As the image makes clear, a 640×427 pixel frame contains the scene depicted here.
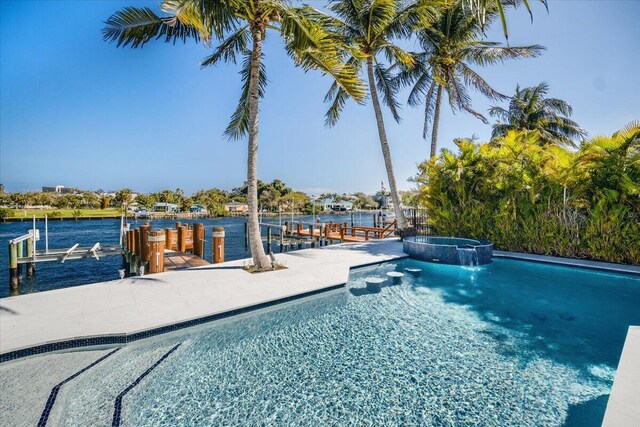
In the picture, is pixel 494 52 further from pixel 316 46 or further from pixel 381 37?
pixel 316 46

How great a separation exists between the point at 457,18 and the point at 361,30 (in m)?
4.60

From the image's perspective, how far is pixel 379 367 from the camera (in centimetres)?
342

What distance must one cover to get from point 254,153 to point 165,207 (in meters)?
69.6

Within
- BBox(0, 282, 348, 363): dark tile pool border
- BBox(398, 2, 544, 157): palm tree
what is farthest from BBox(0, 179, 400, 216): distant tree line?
BBox(0, 282, 348, 363): dark tile pool border

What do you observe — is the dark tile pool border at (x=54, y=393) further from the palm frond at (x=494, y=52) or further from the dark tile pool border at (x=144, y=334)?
the palm frond at (x=494, y=52)

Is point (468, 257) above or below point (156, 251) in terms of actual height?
below

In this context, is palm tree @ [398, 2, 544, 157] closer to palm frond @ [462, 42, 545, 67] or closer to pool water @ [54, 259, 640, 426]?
palm frond @ [462, 42, 545, 67]

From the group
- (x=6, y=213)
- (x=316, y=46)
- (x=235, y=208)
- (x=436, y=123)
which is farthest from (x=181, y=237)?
(x=235, y=208)

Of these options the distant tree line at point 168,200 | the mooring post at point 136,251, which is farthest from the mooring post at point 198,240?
the distant tree line at point 168,200

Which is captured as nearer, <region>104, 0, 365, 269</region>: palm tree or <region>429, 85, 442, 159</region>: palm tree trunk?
<region>104, 0, 365, 269</region>: palm tree

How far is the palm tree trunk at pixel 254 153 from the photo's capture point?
6691 mm

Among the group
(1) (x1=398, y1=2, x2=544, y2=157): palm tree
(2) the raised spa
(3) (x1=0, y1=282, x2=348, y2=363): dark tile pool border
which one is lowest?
(3) (x1=0, y1=282, x2=348, y2=363): dark tile pool border

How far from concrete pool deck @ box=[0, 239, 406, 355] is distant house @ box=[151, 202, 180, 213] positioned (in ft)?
223

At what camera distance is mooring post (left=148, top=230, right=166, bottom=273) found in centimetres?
694
